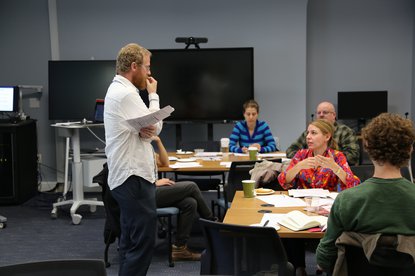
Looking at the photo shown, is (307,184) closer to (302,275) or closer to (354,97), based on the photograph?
(302,275)

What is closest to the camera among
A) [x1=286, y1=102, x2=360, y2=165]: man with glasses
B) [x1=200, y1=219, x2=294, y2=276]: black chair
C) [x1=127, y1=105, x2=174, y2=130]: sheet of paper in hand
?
[x1=200, y1=219, x2=294, y2=276]: black chair

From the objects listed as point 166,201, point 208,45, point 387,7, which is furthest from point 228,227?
point 387,7

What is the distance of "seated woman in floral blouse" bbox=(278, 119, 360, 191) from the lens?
137 inches

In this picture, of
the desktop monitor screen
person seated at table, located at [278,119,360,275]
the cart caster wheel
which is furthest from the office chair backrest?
the desktop monitor screen

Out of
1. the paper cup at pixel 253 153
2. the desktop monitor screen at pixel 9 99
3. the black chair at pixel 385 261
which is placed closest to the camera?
the black chair at pixel 385 261

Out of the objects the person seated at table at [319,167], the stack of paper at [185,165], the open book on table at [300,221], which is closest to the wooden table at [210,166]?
the stack of paper at [185,165]

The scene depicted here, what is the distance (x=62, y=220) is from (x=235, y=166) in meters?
2.43

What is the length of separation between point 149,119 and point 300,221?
105 centimetres

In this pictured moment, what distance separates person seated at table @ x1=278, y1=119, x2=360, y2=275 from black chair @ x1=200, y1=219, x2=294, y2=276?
3.76ft

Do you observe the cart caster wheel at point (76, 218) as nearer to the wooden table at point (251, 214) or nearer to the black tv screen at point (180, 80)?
the black tv screen at point (180, 80)

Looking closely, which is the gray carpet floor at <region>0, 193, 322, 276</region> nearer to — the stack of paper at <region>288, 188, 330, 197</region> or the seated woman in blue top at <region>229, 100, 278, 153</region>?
the stack of paper at <region>288, 188, 330, 197</region>

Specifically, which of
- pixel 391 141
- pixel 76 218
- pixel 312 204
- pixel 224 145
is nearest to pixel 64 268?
pixel 391 141

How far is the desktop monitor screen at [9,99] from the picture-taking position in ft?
21.3

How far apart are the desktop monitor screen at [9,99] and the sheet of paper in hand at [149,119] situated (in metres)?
3.98
